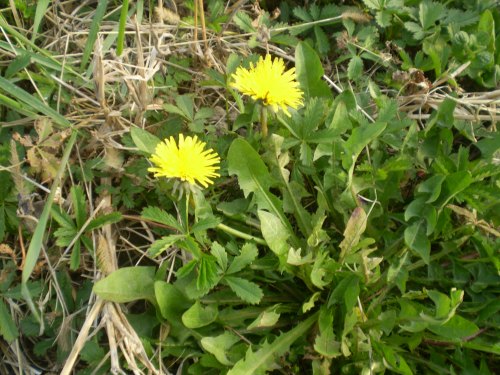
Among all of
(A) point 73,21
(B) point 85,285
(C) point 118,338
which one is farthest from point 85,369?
(A) point 73,21

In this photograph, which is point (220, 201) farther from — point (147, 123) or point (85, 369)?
point (85, 369)

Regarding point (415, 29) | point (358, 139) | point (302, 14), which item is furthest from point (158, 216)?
point (415, 29)

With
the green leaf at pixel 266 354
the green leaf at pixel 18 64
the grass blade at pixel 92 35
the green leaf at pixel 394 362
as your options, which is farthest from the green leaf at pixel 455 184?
the green leaf at pixel 18 64

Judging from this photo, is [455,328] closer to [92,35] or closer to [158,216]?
[158,216]

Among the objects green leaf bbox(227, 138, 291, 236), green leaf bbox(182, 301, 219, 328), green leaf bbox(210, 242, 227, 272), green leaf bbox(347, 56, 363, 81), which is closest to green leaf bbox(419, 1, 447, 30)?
green leaf bbox(347, 56, 363, 81)

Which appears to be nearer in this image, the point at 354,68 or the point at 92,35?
the point at 92,35

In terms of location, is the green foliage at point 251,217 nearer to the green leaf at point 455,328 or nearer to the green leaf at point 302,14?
the green leaf at point 455,328
